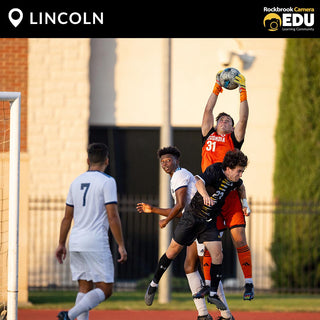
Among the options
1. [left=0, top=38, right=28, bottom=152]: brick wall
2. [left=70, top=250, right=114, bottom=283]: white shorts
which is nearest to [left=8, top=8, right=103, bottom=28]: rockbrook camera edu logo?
[left=0, top=38, right=28, bottom=152]: brick wall

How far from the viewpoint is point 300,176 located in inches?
733

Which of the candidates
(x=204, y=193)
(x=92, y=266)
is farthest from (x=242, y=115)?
(x=92, y=266)

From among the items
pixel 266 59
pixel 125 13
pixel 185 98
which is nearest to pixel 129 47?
pixel 185 98

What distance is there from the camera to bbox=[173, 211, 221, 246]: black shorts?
10148mm

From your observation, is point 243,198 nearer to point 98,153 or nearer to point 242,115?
point 242,115

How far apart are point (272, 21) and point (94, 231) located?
7840 mm

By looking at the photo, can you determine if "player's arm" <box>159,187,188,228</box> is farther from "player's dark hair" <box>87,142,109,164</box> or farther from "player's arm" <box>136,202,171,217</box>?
"player's dark hair" <box>87,142,109,164</box>

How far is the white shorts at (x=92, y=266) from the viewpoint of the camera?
9.06 meters

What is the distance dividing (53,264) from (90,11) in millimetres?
7229

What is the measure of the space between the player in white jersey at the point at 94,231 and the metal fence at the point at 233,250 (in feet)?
28.9

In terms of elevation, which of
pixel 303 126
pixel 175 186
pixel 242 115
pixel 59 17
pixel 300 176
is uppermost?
pixel 59 17

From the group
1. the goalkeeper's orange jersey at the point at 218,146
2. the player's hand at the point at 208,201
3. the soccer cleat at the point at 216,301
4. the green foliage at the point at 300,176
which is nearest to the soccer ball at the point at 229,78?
the goalkeeper's orange jersey at the point at 218,146

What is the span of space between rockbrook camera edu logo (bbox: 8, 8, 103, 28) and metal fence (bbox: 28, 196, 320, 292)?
182 inches

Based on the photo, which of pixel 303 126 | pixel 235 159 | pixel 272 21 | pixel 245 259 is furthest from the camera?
pixel 303 126
